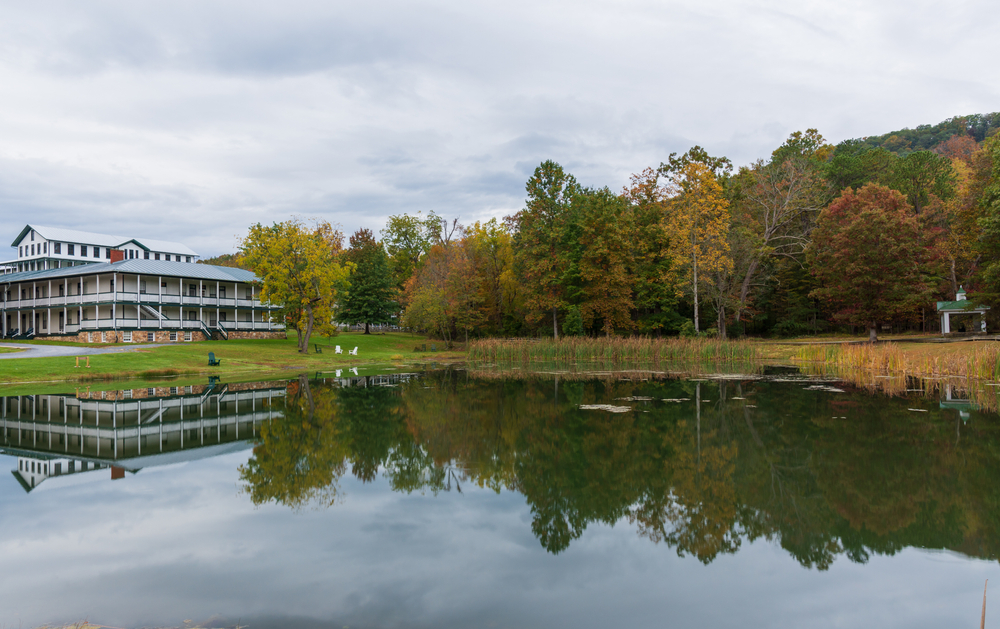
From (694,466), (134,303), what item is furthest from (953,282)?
(134,303)

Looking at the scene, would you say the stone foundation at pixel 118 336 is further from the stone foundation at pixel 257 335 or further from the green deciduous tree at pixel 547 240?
the green deciduous tree at pixel 547 240

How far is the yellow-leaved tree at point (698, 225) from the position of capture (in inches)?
1665

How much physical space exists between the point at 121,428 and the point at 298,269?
2936 centimetres

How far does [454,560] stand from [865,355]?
26.4 meters

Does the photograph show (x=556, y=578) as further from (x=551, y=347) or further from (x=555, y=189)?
(x=555, y=189)

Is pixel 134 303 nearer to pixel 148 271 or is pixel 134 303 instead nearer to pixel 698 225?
pixel 148 271

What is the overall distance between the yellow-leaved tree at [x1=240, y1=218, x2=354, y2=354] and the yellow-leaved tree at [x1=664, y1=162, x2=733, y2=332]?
23492 mm

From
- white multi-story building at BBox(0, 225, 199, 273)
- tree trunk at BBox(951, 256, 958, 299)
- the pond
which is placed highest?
white multi-story building at BBox(0, 225, 199, 273)

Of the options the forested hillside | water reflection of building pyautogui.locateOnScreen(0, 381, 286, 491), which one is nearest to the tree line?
water reflection of building pyautogui.locateOnScreen(0, 381, 286, 491)

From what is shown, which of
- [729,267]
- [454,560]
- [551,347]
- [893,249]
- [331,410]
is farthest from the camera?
[729,267]

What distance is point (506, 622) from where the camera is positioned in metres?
4.53

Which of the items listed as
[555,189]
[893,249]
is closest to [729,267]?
[893,249]

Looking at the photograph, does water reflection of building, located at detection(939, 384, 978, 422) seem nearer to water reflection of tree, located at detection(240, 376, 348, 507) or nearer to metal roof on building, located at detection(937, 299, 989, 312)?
water reflection of tree, located at detection(240, 376, 348, 507)

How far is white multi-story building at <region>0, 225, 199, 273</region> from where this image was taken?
63.5 meters
